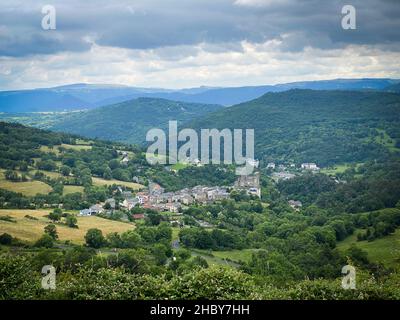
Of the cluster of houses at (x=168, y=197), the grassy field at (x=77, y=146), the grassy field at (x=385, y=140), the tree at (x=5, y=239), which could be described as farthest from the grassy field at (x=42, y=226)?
the grassy field at (x=385, y=140)

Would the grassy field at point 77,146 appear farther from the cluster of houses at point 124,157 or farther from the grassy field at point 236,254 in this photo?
the grassy field at point 236,254

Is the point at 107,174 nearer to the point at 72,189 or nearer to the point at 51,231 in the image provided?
the point at 72,189

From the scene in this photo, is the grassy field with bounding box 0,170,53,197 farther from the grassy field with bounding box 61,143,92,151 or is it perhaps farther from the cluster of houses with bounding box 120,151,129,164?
the cluster of houses with bounding box 120,151,129,164

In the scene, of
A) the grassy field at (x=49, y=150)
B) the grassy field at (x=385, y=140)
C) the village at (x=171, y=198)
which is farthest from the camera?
the grassy field at (x=385, y=140)

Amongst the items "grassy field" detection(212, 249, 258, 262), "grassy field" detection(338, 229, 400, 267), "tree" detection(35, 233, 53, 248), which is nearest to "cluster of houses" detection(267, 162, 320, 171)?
"grassy field" detection(338, 229, 400, 267)

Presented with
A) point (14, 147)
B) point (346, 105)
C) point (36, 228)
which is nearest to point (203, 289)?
point (36, 228)

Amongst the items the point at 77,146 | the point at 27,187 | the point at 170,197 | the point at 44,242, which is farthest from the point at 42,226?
the point at 77,146
